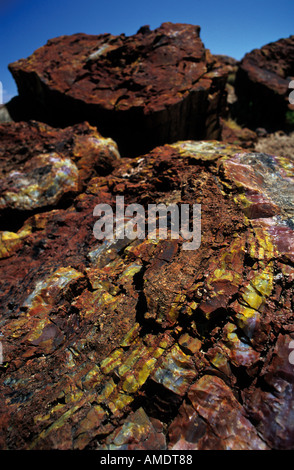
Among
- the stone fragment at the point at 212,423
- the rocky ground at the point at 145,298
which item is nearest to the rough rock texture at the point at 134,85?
the rocky ground at the point at 145,298

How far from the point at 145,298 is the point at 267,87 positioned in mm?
13131

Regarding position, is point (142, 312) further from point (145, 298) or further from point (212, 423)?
point (212, 423)

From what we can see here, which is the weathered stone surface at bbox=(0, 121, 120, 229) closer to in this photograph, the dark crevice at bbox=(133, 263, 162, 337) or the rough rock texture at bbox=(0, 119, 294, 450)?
the rough rock texture at bbox=(0, 119, 294, 450)

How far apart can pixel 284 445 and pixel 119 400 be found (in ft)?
4.31

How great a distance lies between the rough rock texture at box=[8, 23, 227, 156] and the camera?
6.06 m

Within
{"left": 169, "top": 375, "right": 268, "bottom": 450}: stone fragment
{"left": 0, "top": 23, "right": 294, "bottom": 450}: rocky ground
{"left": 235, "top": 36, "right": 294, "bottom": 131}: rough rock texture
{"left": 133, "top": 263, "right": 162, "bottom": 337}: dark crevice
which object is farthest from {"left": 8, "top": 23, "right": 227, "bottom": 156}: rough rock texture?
{"left": 235, "top": 36, "right": 294, "bottom": 131}: rough rock texture

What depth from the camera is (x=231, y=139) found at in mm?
9266

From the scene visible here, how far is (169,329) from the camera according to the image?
245 cm

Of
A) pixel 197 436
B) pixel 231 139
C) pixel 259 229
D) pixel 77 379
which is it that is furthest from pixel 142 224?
pixel 231 139

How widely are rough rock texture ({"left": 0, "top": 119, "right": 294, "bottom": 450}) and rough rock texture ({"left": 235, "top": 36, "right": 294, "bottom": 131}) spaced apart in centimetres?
946

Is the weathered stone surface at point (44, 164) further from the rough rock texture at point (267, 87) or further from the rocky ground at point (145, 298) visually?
the rough rock texture at point (267, 87)

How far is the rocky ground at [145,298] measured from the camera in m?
2.00

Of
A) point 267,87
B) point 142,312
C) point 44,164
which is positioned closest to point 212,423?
point 142,312

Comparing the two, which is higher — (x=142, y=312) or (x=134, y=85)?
(x=134, y=85)
